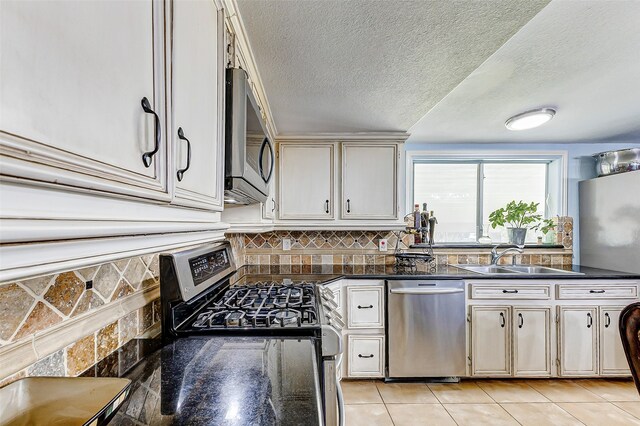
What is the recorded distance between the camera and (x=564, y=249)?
123 inches

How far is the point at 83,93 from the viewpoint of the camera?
0.40 m

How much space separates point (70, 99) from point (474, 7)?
53.3 inches

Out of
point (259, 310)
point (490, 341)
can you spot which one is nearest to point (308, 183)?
point (259, 310)

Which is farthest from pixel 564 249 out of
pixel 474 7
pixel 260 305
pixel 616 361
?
pixel 260 305

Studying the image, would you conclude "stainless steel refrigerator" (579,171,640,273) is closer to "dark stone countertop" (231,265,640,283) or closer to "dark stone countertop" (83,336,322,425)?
"dark stone countertop" (231,265,640,283)

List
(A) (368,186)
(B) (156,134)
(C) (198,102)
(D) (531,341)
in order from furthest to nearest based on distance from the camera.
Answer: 1. (A) (368,186)
2. (D) (531,341)
3. (C) (198,102)
4. (B) (156,134)

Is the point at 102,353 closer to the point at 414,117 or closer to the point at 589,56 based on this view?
the point at 414,117

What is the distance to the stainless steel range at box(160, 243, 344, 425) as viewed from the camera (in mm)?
1101

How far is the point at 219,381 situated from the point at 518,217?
3194mm

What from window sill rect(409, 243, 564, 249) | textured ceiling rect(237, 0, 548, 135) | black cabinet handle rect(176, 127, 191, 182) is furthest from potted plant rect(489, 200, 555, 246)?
black cabinet handle rect(176, 127, 191, 182)

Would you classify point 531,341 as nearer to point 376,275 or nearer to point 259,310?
point 376,275

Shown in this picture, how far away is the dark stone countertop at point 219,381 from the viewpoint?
0.65m

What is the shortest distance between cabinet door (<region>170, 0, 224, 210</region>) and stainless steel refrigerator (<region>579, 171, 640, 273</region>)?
11.4 ft

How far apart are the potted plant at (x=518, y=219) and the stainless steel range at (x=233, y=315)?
2392 millimetres
